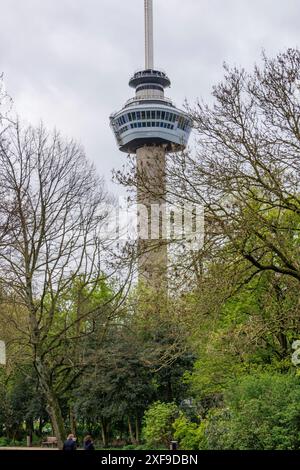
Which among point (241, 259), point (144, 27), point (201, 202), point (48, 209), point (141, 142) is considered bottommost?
point (241, 259)

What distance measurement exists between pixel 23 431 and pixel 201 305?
127ft

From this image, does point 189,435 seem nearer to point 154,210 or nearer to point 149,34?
point 154,210

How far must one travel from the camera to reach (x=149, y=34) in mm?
110312

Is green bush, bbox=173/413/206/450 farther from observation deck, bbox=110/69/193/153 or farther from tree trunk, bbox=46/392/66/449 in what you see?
observation deck, bbox=110/69/193/153

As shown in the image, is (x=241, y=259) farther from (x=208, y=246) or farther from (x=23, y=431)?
(x=23, y=431)

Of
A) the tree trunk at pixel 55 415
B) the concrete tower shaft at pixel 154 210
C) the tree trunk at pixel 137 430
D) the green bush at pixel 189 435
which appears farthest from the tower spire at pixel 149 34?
the concrete tower shaft at pixel 154 210

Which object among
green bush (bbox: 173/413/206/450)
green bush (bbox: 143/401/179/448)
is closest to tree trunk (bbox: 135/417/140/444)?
green bush (bbox: 143/401/179/448)

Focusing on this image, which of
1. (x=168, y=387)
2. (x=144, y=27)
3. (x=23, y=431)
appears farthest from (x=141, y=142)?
(x=168, y=387)

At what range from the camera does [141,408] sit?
36219 mm

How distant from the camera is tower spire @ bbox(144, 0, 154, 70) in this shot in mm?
109125

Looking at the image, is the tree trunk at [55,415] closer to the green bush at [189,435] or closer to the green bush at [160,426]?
the green bush at [189,435]

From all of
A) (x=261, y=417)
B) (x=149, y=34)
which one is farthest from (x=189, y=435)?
(x=149, y=34)

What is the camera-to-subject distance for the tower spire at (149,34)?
358 feet

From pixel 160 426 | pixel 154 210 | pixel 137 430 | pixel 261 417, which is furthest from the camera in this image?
pixel 137 430
